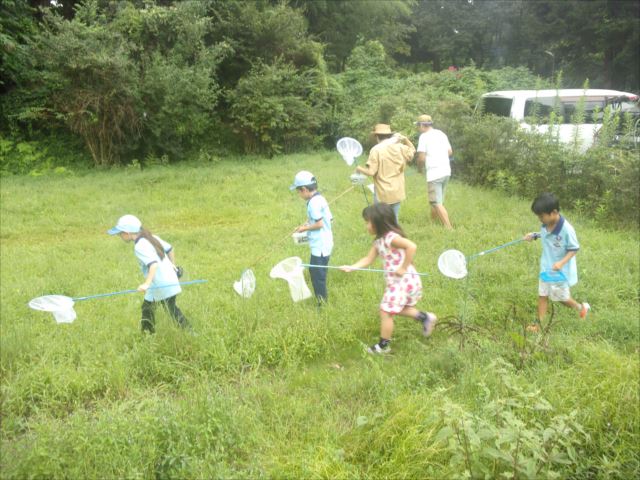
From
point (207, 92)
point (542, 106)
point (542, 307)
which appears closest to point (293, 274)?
point (542, 307)

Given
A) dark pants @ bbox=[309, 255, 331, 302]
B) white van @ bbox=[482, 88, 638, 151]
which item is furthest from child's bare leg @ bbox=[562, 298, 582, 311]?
white van @ bbox=[482, 88, 638, 151]

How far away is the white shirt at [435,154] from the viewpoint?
738cm

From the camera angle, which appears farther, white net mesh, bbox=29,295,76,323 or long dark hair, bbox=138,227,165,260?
long dark hair, bbox=138,227,165,260

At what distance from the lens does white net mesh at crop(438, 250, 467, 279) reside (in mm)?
4723

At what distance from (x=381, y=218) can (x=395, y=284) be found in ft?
1.76

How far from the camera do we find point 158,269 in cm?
443

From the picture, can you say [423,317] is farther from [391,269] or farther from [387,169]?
[387,169]

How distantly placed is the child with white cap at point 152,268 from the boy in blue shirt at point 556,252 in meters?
2.99

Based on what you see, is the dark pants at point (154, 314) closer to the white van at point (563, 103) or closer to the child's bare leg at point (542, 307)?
the child's bare leg at point (542, 307)

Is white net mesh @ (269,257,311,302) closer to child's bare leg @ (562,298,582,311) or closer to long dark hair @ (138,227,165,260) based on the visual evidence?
long dark hair @ (138,227,165,260)

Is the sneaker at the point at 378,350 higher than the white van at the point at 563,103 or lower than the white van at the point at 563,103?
lower

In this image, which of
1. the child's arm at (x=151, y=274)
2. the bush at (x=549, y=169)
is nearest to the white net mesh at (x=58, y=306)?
the child's arm at (x=151, y=274)

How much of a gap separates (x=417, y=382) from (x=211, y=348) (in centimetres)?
158

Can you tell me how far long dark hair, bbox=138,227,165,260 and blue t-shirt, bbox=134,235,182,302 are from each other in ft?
0.09
